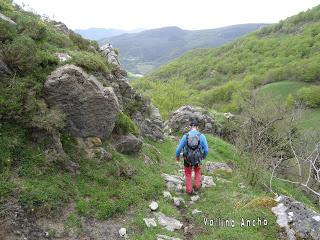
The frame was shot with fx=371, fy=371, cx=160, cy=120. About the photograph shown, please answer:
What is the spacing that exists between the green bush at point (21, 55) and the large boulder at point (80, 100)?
2.31ft

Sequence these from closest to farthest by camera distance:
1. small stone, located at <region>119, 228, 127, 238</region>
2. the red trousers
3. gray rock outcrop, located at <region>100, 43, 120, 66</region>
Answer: small stone, located at <region>119, 228, 127, 238</region>
the red trousers
gray rock outcrop, located at <region>100, 43, 120, 66</region>

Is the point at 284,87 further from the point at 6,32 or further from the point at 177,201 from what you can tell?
the point at 6,32

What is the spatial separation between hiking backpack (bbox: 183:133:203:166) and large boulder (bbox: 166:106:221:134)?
635 inches

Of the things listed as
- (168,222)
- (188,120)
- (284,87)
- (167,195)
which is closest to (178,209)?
(167,195)

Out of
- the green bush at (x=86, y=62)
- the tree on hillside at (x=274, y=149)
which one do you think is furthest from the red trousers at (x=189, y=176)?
the green bush at (x=86, y=62)

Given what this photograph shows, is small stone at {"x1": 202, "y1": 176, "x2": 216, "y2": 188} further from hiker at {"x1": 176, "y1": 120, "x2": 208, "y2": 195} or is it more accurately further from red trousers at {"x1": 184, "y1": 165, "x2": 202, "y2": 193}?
hiker at {"x1": 176, "y1": 120, "x2": 208, "y2": 195}

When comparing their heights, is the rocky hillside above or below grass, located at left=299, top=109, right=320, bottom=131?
above

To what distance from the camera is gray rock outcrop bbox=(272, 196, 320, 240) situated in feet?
33.1

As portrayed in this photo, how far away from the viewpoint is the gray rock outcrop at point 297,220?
10.1 meters

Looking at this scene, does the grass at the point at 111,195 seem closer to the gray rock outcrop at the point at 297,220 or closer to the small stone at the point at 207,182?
the gray rock outcrop at the point at 297,220

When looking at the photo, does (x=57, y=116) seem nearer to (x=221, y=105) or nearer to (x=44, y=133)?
(x=44, y=133)

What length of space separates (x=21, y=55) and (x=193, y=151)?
20.3 ft

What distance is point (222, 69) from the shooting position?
514ft

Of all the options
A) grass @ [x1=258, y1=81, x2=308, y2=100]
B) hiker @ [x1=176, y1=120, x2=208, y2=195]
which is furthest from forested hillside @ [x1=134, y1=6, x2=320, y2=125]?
hiker @ [x1=176, y1=120, x2=208, y2=195]
